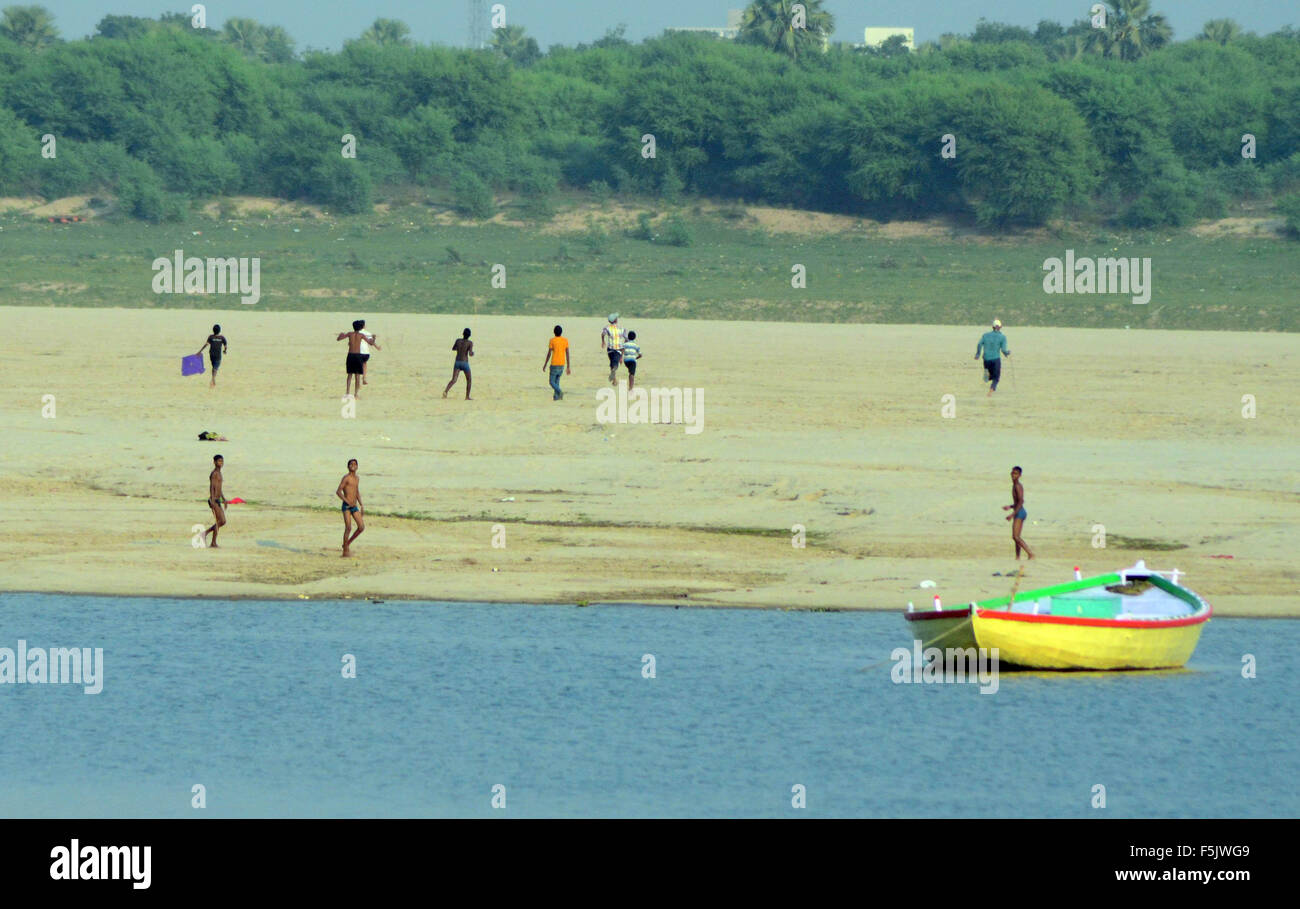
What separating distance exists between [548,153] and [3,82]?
25.3m

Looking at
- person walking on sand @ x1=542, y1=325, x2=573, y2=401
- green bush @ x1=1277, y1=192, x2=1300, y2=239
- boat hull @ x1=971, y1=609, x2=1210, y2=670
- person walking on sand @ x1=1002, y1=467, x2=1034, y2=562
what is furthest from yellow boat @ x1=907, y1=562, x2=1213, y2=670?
green bush @ x1=1277, y1=192, x2=1300, y2=239

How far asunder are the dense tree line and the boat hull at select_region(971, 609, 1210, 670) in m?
51.8

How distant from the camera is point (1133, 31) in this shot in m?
101

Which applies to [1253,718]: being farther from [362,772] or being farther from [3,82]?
[3,82]

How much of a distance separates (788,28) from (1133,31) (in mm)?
19260

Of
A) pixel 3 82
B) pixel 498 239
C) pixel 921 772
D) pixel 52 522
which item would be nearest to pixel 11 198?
pixel 3 82

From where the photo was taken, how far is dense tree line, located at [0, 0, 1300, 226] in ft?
233

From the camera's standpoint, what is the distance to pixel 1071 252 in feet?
212
